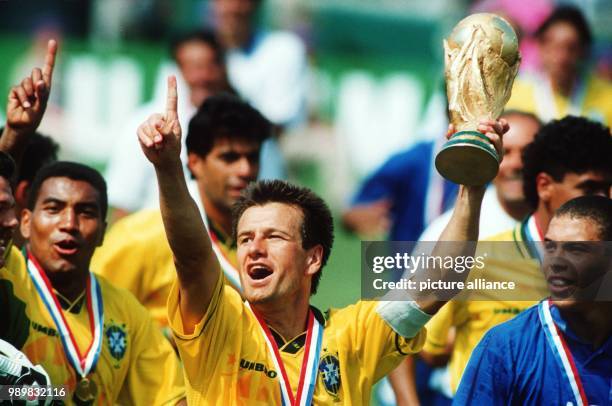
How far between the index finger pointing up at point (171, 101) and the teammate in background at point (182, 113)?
3.54m

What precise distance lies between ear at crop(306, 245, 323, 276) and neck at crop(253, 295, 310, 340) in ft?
0.48

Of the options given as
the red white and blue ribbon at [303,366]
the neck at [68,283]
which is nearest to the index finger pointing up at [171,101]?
the red white and blue ribbon at [303,366]

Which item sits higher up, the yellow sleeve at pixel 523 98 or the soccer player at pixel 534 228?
the yellow sleeve at pixel 523 98

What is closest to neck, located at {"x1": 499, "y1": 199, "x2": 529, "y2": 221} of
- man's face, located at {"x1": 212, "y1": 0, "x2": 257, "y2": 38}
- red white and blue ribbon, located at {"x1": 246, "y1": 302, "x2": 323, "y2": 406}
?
red white and blue ribbon, located at {"x1": 246, "y1": 302, "x2": 323, "y2": 406}

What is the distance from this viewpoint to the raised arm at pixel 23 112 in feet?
22.6

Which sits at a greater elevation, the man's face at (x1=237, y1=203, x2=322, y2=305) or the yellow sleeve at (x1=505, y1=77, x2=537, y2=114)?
the yellow sleeve at (x1=505, y1=77, x2=537, y2=114)

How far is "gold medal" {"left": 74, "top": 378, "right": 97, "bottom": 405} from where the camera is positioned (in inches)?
271

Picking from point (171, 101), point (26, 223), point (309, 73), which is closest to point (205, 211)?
point (26, 223)

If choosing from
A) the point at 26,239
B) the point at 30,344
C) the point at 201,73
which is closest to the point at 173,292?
the point at 30,344

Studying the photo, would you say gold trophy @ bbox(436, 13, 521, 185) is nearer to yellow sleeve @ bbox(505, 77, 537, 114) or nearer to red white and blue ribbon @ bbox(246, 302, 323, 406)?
red white and blue ribbon @ bbox(246, 302, 323, 406)

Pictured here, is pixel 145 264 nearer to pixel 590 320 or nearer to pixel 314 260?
pixel 314 260

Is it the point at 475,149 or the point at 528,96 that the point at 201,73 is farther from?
the point at 475,149

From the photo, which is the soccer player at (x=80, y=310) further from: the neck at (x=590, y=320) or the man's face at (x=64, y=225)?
the neck at (x=590, y=320)

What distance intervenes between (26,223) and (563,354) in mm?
2611
